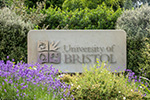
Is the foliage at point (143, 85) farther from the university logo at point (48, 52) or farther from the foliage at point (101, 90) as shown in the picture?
the university logo at point (48, 52)

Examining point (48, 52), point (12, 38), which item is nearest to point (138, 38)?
point (48, 52)

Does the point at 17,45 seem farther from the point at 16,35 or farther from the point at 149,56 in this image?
the point at 149,56

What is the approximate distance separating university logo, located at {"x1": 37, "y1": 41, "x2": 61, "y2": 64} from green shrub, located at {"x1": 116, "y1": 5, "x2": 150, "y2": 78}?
2138mm

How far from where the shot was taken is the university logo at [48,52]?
6.52 metres

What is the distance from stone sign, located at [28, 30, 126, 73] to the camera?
257 inches

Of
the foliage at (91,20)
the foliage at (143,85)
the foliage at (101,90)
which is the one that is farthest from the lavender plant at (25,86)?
the foliage at (91,20)

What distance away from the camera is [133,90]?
425 centimetres

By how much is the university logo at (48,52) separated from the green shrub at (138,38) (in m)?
2.14

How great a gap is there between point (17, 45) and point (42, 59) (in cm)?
96

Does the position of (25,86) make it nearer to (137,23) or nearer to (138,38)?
(138,38)

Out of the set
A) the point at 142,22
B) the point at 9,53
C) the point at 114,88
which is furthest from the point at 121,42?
the point at 9,53

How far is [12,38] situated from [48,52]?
45.5 inches

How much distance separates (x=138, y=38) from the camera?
656cm

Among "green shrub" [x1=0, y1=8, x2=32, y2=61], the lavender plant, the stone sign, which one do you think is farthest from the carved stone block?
the lavender plant
